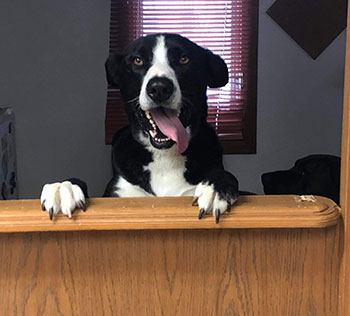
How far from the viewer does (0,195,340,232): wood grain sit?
3.59 ft

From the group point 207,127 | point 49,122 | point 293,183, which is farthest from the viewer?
point 49,122

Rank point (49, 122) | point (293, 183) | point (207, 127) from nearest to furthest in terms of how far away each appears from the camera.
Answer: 1. point (207, 127)
2. point (293, 183)
3. point (49, 122)

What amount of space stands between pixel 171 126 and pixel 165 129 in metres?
0.02

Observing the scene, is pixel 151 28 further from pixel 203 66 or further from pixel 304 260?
pixel 304 260

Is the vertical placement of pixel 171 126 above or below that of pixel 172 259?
above

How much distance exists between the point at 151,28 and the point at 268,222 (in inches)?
54.1

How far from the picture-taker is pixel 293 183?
7.06ft

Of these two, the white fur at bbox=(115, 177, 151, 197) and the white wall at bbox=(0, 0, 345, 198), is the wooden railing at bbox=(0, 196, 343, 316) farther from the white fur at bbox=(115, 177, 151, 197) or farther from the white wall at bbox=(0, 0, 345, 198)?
the white wall at bbox=(0, 0, 345, 198)

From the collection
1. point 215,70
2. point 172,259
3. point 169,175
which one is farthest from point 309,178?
point 172,259

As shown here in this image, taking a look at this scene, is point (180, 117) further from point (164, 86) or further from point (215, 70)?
point (215, 70)

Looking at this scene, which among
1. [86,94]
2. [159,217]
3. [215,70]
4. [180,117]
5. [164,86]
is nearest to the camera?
[159,217]

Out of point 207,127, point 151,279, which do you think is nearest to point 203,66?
point 207,127

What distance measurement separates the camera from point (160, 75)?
1466 millimetres

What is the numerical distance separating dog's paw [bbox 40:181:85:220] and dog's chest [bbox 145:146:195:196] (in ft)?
1.60
